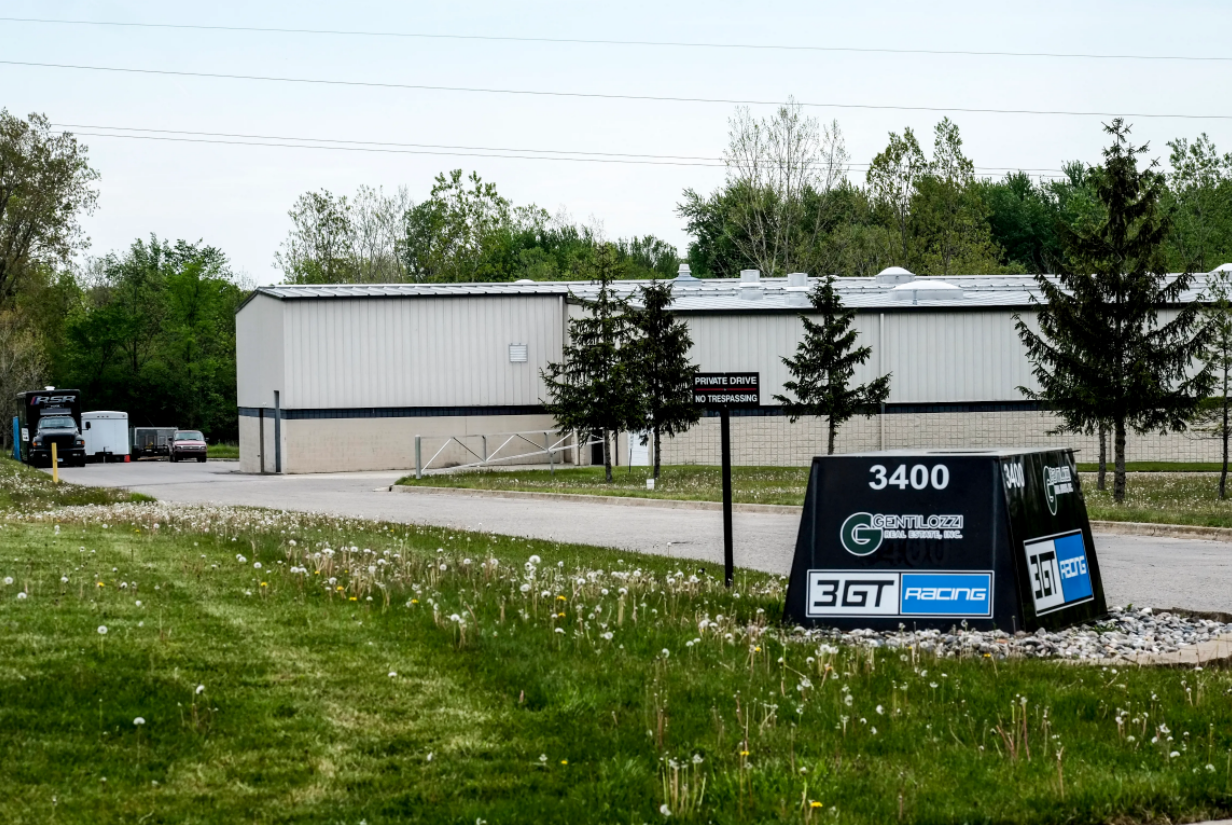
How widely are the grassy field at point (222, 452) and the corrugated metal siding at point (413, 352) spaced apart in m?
32.5

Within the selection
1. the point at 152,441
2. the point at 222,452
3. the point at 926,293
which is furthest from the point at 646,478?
the point at 222,452

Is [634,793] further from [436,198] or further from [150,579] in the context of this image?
[436,198]

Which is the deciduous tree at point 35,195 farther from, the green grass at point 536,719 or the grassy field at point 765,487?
the green grass at point 536,719

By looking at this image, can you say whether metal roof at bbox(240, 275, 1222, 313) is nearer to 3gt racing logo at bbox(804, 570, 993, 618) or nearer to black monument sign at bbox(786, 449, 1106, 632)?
black monument sign at bbox(786, 449, 1106, 632)

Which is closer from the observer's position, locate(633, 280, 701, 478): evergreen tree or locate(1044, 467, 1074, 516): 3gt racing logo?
locate(1044, 467, 1074, 516): 3gt racing logo

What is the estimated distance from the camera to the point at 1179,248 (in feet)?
236

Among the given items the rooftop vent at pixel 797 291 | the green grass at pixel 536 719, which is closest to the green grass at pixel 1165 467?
the rooftop vent at pixel 797 291

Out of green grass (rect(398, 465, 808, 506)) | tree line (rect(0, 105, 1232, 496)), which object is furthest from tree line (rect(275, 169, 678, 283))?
green grass (rect(398, 465, 808, 506))

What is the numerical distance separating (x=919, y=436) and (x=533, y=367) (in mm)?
12958

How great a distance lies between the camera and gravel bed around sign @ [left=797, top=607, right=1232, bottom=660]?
8.87m

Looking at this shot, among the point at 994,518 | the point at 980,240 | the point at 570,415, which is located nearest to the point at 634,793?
the point at 994,518

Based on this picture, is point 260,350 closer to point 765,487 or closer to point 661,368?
point 661,368

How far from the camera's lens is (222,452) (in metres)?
79.4

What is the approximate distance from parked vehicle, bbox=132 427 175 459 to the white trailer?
3644 mm
